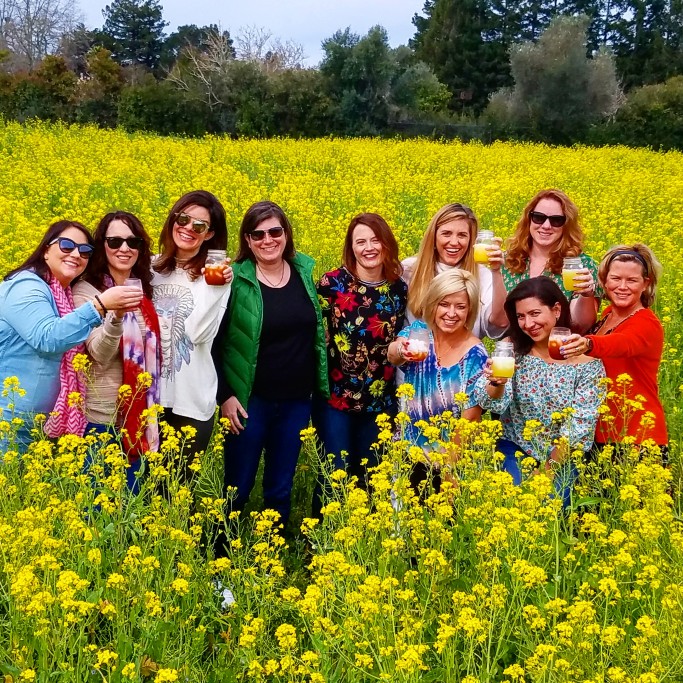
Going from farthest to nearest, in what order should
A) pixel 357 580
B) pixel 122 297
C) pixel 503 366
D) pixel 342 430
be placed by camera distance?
pixel 342 430 < pixel 503 366 < pixel 122 297 < pixel 357 580

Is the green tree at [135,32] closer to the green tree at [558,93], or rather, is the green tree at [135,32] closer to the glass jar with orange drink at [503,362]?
the green tree at [558,93]

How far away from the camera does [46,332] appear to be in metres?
3.22

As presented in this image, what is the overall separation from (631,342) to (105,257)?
2.54 metres

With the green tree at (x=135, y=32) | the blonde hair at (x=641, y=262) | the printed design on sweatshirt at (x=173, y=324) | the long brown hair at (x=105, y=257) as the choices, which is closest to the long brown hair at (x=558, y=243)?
the blonde hair at (x=641, y=262)

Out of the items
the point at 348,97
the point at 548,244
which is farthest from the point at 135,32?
the point at 548,244

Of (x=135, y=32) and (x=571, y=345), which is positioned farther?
(x=135, y=32)

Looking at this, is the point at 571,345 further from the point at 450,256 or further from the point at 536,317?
the point at 450,256

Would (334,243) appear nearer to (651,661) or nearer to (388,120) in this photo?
(651,661)

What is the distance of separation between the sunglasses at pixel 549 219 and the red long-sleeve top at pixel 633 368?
69 centimetres

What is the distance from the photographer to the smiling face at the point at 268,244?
3.87 meters

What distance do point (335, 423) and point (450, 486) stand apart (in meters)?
1.18

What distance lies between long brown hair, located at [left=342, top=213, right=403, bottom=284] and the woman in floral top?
24.6 inches

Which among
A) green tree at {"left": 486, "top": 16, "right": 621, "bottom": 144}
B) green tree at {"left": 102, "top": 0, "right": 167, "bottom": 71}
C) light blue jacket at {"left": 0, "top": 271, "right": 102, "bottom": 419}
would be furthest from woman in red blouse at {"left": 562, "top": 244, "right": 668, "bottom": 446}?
green tree at {"left": 102, "top": 0, "right": 167, "bottom": 71}

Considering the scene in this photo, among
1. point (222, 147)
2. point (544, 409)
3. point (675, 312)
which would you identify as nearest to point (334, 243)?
point (675, 312)
